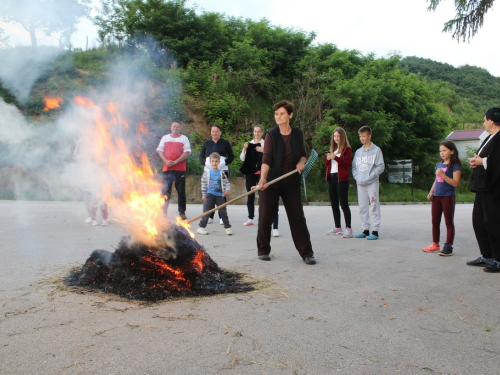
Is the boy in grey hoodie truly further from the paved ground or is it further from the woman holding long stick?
the woman holding long stick

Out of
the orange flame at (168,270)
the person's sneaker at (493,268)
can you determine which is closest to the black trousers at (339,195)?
the person's sneaker at (493,268)

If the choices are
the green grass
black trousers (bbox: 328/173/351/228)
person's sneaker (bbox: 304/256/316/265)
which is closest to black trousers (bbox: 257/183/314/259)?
person's sneaker (bbox: 304/256/316/265)

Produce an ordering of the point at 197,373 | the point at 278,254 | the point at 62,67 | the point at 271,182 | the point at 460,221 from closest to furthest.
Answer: the point at 197,373
the point at 271,182
the point at 278,254
the point at 460,221
the point at 62,67

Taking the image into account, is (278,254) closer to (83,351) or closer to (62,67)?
(83,351)

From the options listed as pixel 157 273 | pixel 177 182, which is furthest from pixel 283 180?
pixel 177 182

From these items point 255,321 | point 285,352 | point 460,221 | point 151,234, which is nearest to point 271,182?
point 151,234

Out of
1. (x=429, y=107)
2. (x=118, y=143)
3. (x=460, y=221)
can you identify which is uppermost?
(x=429, y=107)

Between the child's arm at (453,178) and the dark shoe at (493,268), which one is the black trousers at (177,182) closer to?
the child's arm at (453,178)

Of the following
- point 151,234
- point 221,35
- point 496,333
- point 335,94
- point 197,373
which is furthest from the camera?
point 221,35

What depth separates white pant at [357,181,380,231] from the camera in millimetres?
8406

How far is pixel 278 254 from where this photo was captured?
671cm

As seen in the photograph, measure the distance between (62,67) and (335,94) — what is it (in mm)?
14197

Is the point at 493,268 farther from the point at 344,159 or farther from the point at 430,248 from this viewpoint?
the point at 344,159

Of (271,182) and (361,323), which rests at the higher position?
(271,182)
